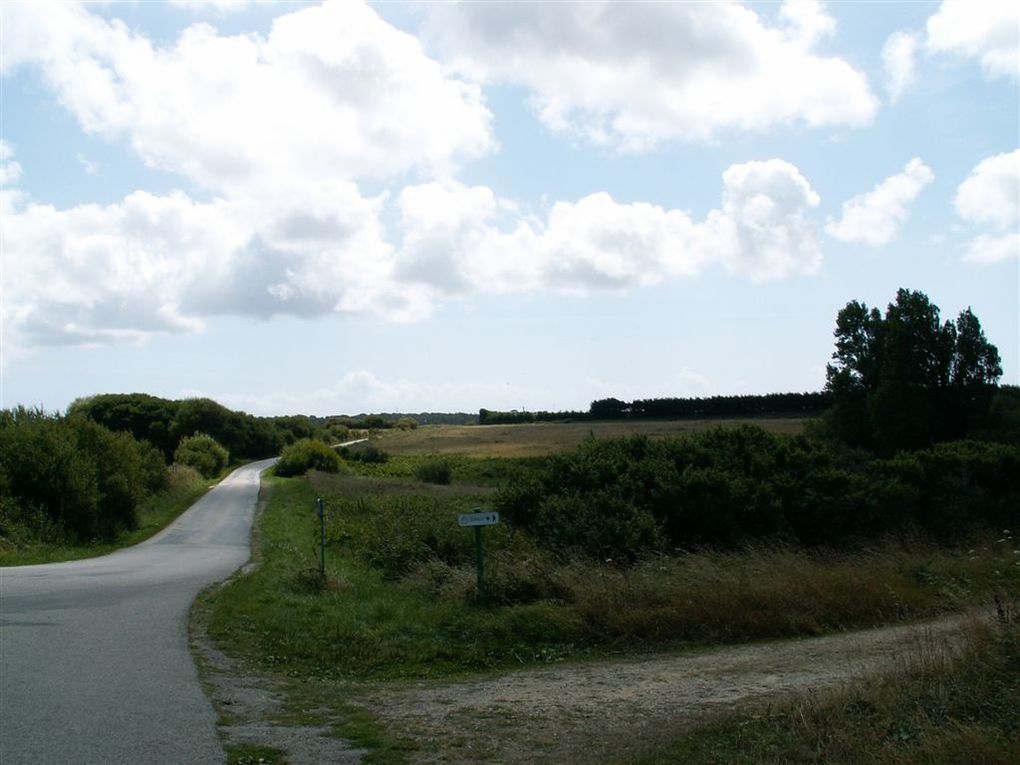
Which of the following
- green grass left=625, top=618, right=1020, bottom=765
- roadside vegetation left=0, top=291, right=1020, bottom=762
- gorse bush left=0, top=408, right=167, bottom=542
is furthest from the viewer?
gorse bush left=0, top=408, right=167, bottom=542

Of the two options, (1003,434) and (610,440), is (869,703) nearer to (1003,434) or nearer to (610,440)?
(610,440)

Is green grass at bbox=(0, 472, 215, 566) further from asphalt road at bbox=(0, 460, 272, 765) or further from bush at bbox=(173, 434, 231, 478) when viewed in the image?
bush at bbox=(173, 434, 231, 478)

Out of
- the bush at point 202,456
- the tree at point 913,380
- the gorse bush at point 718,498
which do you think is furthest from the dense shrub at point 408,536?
the bush at point 202,456

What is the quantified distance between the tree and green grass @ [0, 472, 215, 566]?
3689 cm

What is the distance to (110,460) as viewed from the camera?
35.1 m

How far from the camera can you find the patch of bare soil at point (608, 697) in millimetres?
7020

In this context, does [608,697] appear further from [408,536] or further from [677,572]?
[408,536]

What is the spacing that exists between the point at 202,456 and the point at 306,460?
735cm

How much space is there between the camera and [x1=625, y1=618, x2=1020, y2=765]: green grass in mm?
5523

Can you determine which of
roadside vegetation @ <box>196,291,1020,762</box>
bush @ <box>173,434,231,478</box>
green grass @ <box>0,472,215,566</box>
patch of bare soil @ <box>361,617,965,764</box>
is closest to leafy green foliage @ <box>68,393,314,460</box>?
bush @ <box>173,434,231,478</box>

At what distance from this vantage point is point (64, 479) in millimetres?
30703

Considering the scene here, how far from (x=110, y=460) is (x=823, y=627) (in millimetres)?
29501

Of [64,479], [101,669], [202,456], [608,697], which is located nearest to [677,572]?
[608,697]

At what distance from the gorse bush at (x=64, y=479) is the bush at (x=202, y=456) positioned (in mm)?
32283
